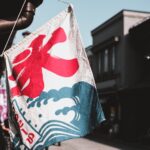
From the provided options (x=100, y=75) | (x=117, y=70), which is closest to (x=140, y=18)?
(x=117, y=70)

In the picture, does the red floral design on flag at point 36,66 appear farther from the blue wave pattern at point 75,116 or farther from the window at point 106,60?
the window at point 106,60

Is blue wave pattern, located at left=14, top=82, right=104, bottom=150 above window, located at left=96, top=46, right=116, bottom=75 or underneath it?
underneath

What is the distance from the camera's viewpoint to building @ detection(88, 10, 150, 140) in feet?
91.9

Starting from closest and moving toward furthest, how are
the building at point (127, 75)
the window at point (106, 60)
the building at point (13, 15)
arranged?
the building at point (13, 15), the building at point (127, 75), the window at point (106, 60)

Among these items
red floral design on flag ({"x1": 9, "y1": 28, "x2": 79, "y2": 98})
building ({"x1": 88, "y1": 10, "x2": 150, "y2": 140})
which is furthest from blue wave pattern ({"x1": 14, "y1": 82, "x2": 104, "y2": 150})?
building ({"x1": 88, "y1": 10, "x2": 150, "y2": 140})

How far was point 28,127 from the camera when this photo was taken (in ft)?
13.3

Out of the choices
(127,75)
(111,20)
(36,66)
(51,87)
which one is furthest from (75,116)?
(111,20)

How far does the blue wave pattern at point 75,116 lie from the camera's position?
399cm

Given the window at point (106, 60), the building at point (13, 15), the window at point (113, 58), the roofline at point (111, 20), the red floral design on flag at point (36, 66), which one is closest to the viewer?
the red floral design on flag at point (36, 66)

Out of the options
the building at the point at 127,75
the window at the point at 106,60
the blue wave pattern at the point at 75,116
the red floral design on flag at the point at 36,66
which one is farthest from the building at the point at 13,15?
→ the window at the point at 106,60

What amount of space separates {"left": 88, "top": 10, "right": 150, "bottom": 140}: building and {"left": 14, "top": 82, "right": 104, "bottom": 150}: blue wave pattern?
2198 centimetres

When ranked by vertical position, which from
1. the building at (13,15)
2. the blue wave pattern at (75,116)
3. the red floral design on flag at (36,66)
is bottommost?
the blue wave pattern at (75,116)

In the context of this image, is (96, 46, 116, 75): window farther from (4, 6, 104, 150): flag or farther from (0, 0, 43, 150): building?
(4, 6, 104, 150): flag

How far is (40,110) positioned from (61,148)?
54.4 feet
